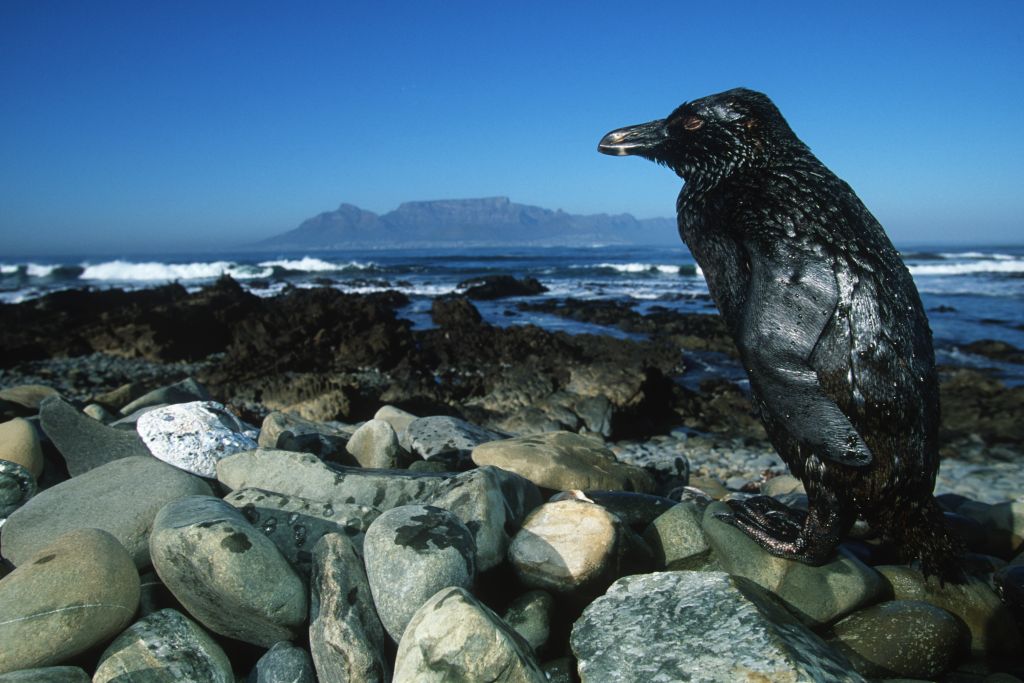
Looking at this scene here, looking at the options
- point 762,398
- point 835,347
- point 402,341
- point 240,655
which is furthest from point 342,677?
point 402,341

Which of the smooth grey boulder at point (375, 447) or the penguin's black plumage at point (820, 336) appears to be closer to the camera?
the penguin's black plumage at point (820, 336)

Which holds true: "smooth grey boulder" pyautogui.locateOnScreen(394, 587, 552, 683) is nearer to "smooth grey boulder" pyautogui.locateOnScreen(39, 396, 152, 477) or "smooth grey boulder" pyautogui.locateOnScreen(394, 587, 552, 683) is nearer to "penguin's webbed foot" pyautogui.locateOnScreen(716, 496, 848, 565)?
"penguin's webbed foot" pyautogui.locateOnScreen(716, 496, 848, 565)

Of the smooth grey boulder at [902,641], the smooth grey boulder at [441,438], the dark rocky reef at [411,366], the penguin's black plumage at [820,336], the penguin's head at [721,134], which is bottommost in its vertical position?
the dark rocky reef at [411,366]

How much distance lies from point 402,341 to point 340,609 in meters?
9.39

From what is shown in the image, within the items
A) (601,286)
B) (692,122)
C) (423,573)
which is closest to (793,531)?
(423,573)

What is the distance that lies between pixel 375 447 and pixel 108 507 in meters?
1.52

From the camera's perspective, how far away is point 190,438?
4.05 meters

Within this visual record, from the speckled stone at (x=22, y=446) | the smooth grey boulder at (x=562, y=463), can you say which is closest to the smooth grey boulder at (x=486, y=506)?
the smooth grey boulder at (x=562, y=463)

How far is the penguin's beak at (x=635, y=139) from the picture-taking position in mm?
3502

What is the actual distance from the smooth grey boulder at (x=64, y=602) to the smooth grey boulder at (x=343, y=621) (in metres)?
0.67

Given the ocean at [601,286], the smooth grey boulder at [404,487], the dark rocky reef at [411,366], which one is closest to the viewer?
the smooth grey boulder at [404,487]

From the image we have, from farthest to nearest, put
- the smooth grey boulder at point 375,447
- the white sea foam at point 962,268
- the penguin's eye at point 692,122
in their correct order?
the white sea foam at point 962,268 < the smooth grey boulder at point 375,447 < the penguin's eye at point 692,122

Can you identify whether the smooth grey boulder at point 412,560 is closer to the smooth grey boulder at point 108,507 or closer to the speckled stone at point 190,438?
the smooth grey boulder at point 108,507

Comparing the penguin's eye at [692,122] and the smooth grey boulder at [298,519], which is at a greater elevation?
the penguin's eye at [692,122]
